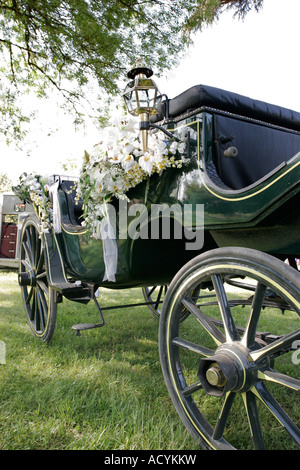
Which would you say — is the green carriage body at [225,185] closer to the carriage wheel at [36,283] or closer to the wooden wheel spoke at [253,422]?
the wooden wheel spoke at [253,422]

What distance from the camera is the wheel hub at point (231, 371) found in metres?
1.37

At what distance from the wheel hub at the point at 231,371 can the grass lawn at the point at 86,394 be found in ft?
1.48

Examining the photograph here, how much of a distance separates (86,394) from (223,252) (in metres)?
1.39

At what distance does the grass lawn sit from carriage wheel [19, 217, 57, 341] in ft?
0.46

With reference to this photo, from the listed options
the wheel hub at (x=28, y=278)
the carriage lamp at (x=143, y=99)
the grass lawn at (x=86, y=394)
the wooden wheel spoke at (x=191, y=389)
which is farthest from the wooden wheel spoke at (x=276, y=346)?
the wheel hub at (x=28, y=278)

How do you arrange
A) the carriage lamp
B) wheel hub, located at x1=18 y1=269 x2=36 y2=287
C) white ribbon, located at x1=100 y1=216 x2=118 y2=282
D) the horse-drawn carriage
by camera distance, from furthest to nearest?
1. wheel hub, located at x1=18 y1=269 x2=36 y2=287
2. white ribbon, located at x1=100 y1=216 x2=118 y2=282
3. the carriage lamp
4. the horse-drawn carriage

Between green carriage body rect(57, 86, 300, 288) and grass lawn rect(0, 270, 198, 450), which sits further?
grass lawn rect(0, 270, 198, 450)

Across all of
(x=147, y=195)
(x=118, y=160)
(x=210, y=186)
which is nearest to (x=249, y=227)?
(x=210, y=186)

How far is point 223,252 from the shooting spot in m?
1.51

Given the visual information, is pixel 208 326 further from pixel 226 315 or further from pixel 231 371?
pixel 231 371

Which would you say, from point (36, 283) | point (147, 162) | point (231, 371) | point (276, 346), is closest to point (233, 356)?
point (231, 371)

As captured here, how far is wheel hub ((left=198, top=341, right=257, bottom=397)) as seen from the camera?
53.9 inches

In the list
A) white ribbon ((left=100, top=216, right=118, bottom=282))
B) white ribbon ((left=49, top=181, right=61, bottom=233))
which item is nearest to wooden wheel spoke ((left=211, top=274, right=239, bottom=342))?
white ribbon ((left=100, top=216, right=118, bottom=282))

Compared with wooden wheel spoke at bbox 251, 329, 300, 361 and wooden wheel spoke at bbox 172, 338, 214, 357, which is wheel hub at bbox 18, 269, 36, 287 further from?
wooden wheel spoke at bbox 251, 329, 300, 361
